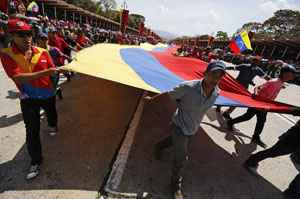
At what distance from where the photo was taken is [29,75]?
2.25 metres

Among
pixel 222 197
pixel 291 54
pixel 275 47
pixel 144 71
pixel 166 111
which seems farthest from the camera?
pixel 275 47

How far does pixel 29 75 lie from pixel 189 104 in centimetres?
173

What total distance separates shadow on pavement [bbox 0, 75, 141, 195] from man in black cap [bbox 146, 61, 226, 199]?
0.99m

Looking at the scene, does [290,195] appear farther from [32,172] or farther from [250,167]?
[32,172]

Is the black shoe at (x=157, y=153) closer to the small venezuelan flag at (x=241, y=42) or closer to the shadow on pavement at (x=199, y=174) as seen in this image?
the shadow on pavement at (x=199, y=174)

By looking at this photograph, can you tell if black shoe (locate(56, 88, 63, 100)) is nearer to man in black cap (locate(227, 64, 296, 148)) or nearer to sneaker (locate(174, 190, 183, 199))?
sneaker (locate(174, 190, 183, 199))

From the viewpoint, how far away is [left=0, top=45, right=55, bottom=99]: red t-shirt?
7.47ft

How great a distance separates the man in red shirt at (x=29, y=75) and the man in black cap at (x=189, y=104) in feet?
4.70

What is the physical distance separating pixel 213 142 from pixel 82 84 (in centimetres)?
411

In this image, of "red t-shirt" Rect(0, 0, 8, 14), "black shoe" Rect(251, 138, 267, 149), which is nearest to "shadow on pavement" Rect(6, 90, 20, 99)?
"black shoe" Rect(251, 138, 267, 149)

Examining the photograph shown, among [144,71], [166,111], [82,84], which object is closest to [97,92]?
[82,84]

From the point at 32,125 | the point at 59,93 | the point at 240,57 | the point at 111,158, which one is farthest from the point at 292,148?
the point at 240,57

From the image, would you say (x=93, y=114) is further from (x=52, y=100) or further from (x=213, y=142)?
(x=213, y=142)

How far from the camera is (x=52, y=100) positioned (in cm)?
310
